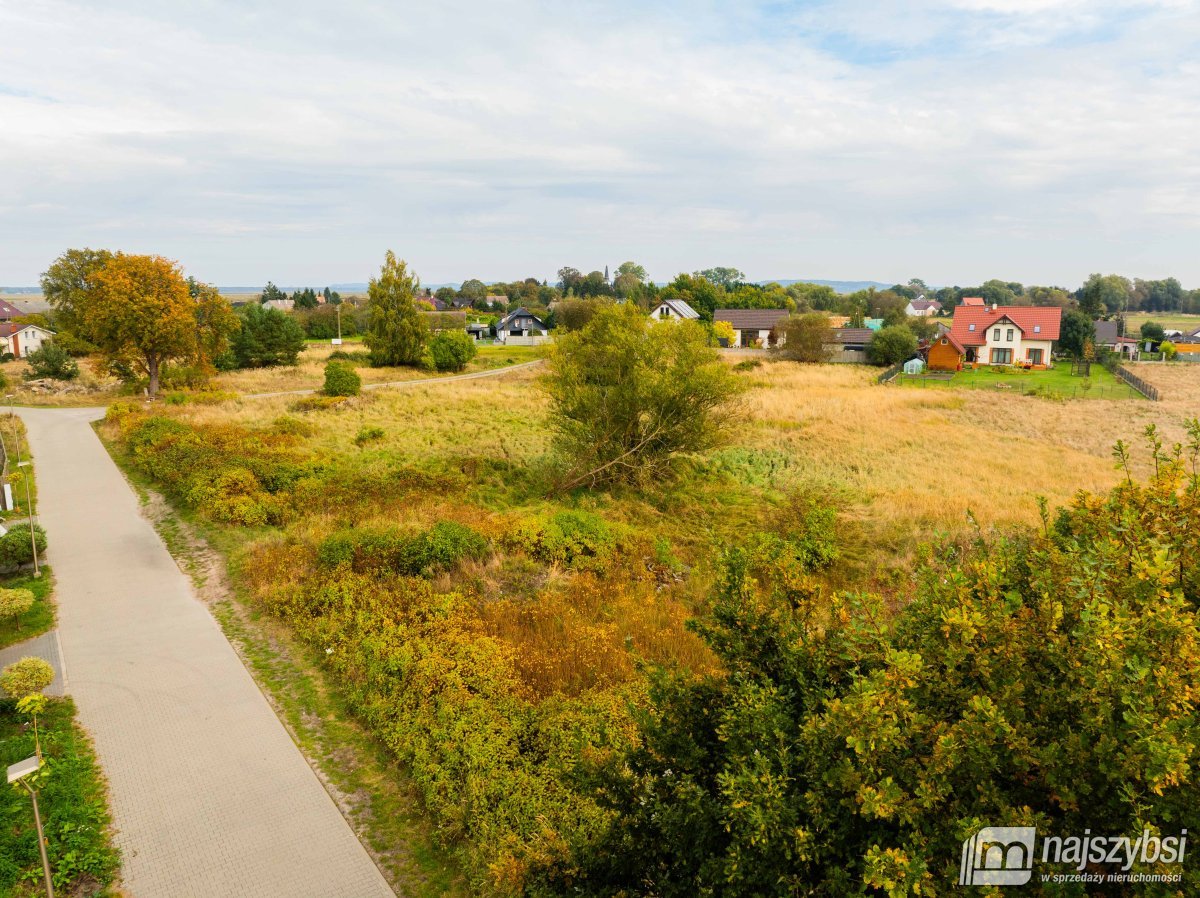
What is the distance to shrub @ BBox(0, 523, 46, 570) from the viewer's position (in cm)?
1325

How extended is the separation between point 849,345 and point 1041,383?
60.9 ft

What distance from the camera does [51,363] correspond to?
38.8 metres

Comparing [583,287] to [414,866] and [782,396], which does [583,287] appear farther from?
[414,866]

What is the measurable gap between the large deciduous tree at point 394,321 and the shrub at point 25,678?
41.0 metres

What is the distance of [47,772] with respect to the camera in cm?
757

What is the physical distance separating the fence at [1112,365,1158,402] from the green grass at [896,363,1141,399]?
0.33m

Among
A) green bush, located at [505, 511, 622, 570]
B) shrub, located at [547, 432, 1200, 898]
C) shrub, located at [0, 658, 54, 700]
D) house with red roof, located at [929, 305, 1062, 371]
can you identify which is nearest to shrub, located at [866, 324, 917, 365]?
house with red roof, located at [929, 305, 1062, 371]

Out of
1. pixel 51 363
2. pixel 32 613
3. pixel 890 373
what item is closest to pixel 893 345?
pixel 890 373

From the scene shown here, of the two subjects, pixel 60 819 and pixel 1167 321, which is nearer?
pixel 60 819

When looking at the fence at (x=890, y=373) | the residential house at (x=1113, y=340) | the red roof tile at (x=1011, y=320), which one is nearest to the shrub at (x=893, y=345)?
the fence at (x=890, y=373)

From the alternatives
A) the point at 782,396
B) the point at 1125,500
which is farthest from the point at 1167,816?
the point at 782,396

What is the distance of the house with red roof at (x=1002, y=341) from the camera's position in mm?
53719

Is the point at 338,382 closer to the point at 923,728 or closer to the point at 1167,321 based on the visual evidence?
the point at 923,728

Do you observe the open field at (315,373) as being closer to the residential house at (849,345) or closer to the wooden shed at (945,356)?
the residential house at (849,345)
